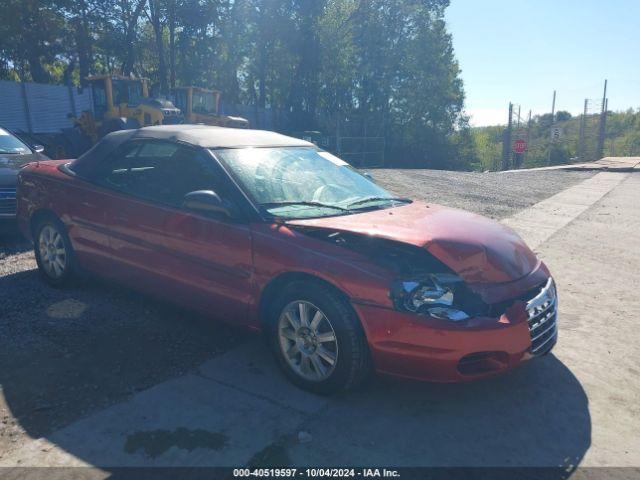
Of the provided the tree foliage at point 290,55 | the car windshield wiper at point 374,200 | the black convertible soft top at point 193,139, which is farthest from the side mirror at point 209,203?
the tree foliage at point 290,55

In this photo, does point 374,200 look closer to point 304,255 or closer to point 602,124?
point 304,255

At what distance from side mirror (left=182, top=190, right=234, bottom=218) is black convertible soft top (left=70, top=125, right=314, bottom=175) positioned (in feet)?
2.02

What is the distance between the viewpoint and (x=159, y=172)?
14.3 ft

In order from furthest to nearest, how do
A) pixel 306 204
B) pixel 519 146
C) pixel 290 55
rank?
1. pixel 290 55
2. pixel 519 146
3. pixel 306 204

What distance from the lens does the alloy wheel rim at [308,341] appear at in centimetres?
323

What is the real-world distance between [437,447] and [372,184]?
2477 millimetres

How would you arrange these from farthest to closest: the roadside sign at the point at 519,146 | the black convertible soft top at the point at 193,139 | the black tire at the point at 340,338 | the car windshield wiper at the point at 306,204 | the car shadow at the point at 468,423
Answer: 1. the roadside sign at the point at 519,146
2. the black convertible soft top at the point at 193,139
3. the car windshield wiper at the point at 306,204
4. the black tire at the point at 340,338
5. the car shadow at the point at 468,423

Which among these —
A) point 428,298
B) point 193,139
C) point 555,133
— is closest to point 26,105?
point 193,139

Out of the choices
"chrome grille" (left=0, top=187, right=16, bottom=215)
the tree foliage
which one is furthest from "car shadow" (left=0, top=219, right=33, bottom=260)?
the tree foliage

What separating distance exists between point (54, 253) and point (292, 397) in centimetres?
296

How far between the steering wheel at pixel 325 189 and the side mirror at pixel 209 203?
687mm

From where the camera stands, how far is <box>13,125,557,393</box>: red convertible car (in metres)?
3.05

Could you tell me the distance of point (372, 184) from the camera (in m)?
4.73

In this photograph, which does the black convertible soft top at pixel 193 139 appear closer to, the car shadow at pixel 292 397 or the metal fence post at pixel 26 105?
the car shadow at pixel 292 397
